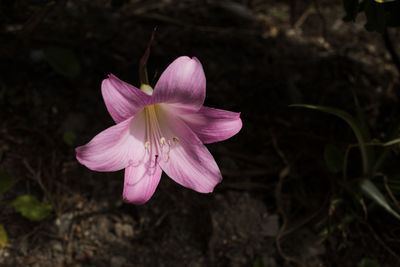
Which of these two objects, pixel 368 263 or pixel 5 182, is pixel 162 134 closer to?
pixel 5 182

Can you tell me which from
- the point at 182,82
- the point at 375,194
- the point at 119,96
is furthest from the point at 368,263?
the point at 119,96

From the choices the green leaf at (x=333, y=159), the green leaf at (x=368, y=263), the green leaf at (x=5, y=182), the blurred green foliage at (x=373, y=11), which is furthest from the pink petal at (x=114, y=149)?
the green leaf at (x=368, y=263)

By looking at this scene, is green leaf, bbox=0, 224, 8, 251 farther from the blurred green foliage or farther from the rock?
the blurred green foliage

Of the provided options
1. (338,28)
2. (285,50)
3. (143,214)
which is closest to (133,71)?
(143,214)

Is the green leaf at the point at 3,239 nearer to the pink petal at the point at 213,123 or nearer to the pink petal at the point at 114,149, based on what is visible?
the pink petal at the point at 114,149

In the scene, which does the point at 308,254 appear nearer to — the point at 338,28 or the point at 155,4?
the point at 338,28
